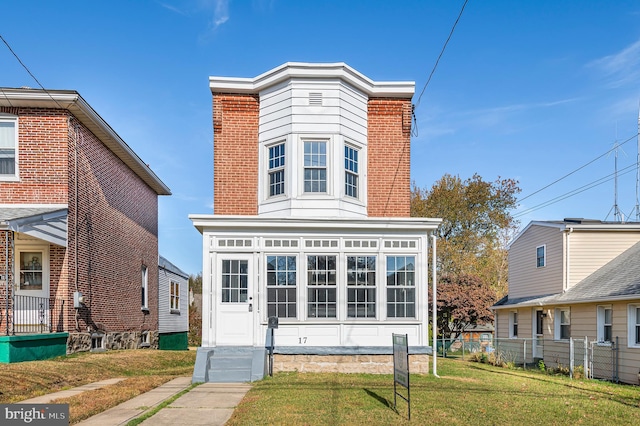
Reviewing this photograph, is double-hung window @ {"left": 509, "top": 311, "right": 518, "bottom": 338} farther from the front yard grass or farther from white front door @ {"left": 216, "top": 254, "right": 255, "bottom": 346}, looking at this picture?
white front door @ {"left": 216, "top": 254, "right": 255, "bottom": 346}

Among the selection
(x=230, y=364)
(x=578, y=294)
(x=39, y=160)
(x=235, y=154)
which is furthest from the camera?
(x=578, y=294)

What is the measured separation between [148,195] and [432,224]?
15051 mm

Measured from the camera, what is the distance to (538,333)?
2205cm

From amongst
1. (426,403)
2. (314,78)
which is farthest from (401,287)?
(314,78)

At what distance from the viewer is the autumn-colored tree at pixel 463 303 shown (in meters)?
29.2

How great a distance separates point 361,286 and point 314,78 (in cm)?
550

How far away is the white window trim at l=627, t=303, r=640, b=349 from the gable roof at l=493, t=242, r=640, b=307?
49cm

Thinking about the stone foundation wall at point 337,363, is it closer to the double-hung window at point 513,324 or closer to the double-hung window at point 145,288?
the double-hung window at point 145,288

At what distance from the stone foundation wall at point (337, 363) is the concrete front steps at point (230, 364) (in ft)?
2.47

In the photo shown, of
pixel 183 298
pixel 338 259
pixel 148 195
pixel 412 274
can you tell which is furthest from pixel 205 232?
pixel 183 298

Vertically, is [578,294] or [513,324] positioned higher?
[578,294]

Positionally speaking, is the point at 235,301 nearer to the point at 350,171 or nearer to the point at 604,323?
the point at 350,171

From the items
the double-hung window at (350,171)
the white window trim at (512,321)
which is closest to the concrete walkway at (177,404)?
the double-hung window at (350,171)

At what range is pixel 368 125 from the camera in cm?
1484
